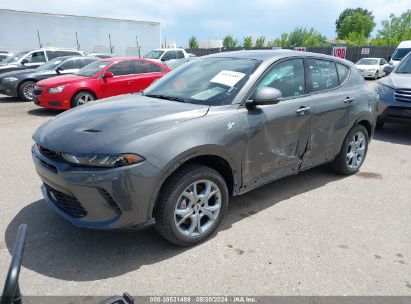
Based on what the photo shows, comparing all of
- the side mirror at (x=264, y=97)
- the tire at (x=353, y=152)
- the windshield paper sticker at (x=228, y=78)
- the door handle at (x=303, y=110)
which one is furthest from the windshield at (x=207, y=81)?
the tire at (x=353, y=152)

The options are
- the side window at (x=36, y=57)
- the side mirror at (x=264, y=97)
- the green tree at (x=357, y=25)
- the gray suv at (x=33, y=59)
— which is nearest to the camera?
the side mirror at (x=264, y=97)

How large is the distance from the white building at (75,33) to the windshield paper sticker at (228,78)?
109 feet

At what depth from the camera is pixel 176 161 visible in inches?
104

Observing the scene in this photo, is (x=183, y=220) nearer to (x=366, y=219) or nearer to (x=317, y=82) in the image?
(x=366, y=219)

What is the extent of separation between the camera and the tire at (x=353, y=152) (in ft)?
14.7

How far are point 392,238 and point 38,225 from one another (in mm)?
3393

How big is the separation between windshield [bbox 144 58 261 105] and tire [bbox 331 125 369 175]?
185cm

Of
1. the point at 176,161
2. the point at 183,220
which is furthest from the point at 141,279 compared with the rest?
the point at 176,161

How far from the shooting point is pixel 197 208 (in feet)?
9.66

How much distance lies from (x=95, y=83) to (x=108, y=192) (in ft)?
22.6

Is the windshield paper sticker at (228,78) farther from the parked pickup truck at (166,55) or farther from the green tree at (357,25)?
the green tree at (357,25)

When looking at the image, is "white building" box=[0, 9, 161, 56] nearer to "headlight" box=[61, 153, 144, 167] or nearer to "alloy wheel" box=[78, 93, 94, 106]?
"alloy wheel" box=[78, 93, 94, 106]

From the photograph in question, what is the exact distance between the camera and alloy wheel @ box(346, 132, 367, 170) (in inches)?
182

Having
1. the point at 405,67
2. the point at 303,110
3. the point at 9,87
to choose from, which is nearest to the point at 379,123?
the point at 405,67
